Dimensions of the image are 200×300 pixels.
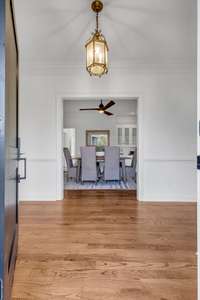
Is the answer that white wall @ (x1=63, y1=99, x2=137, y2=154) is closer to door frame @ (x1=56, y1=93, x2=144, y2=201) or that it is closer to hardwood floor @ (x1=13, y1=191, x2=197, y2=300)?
door frame @ (x1=56, y1=93, x2=144, y2=201)

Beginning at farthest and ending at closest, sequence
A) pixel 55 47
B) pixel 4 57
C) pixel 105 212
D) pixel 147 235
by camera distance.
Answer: pixel 55 47 → pixel 105 212 → pixel 147 235 → pixel 4 57

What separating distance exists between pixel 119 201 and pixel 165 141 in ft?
4.87

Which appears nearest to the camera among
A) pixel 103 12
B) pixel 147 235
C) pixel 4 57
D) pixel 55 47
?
pixel 4 57

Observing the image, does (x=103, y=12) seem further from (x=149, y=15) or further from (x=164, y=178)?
(x=164, y=178)

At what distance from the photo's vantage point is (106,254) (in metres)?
2.07

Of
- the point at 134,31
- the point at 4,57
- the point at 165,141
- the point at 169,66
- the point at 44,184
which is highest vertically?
the point at 134,31

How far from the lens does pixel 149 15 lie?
3334 millimetres

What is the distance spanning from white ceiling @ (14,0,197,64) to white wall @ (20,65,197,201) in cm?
31

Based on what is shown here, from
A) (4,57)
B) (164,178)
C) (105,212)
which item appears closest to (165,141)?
(164,178)

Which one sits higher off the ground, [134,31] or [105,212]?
[134,31]

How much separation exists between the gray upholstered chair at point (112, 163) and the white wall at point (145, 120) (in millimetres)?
1776

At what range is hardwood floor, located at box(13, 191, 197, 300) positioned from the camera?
1.56 metres

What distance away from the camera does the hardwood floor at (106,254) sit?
156cm

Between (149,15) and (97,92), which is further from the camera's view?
(97,92)
